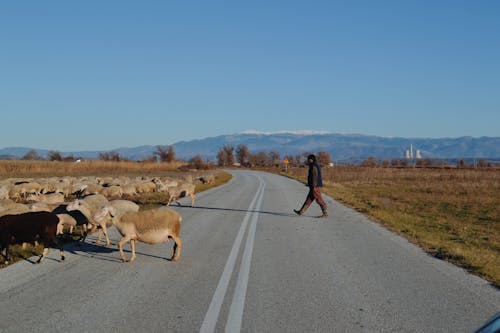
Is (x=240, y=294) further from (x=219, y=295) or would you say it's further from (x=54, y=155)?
(x=54, y=155)

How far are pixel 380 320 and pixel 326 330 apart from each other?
0.79m

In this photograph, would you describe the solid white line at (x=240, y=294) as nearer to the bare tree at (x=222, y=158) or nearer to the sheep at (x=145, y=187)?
the sheep at (x=145, y=187)

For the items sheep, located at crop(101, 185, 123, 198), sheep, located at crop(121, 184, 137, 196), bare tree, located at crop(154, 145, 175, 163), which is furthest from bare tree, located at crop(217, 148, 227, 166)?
sheep, located at crop(101, 185, 123, 198)

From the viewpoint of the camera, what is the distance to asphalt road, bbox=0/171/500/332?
Result: 5.53m

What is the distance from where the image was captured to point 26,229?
29.4ft

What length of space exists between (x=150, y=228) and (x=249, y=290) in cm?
294

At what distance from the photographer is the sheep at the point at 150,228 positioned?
9.07 metres

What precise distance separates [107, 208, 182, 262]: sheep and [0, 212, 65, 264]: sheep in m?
1.28

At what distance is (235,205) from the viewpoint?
21094mm

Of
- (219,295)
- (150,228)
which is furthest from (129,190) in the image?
(219,295)

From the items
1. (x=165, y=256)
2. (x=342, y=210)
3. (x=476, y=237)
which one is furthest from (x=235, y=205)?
(x=165, y=256)

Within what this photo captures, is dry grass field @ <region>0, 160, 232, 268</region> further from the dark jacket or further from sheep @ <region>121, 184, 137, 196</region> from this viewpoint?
the dark jacket

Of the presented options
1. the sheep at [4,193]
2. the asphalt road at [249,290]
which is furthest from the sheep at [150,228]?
the sheep at [4,193]

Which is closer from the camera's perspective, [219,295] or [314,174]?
[219,295]
